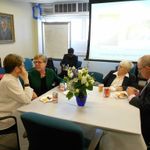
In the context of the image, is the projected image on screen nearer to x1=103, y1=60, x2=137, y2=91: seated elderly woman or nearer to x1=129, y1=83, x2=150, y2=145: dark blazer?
x1=103, y1=60, x2=137, y2=91: seated elderly woman

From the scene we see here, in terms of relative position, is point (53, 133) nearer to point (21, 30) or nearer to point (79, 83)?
point (79, 83)

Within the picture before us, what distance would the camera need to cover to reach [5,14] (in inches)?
181

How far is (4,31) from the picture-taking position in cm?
461

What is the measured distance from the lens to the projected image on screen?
4129 mm

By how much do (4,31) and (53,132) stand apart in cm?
404

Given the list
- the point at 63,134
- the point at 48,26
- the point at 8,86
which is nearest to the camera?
the point at 63,134

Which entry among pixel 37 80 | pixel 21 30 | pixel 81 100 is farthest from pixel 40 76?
pixel 21 30

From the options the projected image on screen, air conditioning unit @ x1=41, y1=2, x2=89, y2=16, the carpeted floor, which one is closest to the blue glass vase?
the carpeted floor

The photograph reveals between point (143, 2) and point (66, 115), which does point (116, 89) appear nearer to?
point (66, 115)

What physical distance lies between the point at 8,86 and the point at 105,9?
335cm

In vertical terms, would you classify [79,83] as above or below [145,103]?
above

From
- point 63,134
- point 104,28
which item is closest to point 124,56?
point 104,28

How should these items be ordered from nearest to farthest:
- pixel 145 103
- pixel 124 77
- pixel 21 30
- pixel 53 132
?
pixel 53 132 < pixel 145 103 < pixel 124 77 < pixel 21 30

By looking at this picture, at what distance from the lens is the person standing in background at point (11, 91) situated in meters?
1.87
